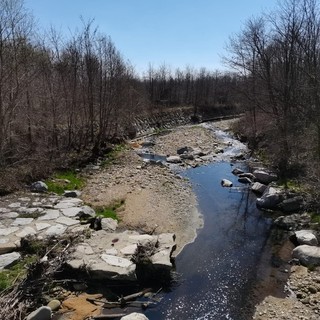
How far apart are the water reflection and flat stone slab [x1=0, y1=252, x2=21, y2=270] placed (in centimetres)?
339

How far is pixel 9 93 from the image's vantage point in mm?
13469

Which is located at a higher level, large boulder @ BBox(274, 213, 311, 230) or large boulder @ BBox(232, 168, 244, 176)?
large boulder @ BBox(232, 168, 244, 176)

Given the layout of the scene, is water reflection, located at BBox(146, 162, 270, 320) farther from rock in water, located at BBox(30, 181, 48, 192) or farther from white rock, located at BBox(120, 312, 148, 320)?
rock in water, located at BBox(30, 181, 48, 192)

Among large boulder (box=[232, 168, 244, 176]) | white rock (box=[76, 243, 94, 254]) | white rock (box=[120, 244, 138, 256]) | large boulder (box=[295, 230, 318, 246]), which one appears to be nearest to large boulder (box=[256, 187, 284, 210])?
large boulder (box=[295, 230, 318, 246])

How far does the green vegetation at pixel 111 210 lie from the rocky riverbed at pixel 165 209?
8.1 inches

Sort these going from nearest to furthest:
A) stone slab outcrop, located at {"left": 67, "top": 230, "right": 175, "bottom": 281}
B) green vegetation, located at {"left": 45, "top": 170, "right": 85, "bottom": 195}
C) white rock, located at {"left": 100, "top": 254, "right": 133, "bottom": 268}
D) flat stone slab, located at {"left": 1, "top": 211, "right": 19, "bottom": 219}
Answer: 1. stone slab outcrop, located at {"left": 67, "top": 230, "right": 175, "bottom": 281}
2. white rock, located at {"left": 100, "top": 254, "right": 133, "bottom": 268}
3. flat stone slab, located at {"left": 1, "top": 211, "right": 19, "bottom": 219}
4. green vegetation, located at {"left": 45, "top": 170, "right": 85, "bottom": 195}

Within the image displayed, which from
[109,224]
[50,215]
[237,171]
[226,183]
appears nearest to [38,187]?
[50,215]

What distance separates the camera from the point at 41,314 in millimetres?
6293

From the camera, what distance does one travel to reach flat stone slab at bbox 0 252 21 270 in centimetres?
760

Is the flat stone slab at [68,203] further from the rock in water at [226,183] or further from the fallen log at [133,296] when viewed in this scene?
the rock in water at [226,183]

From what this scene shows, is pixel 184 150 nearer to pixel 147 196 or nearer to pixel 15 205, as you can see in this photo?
pixel 147 196

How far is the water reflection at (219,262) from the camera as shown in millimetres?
7148

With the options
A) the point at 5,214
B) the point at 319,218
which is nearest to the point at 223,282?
the point at 319,218

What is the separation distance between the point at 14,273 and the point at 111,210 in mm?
5051
